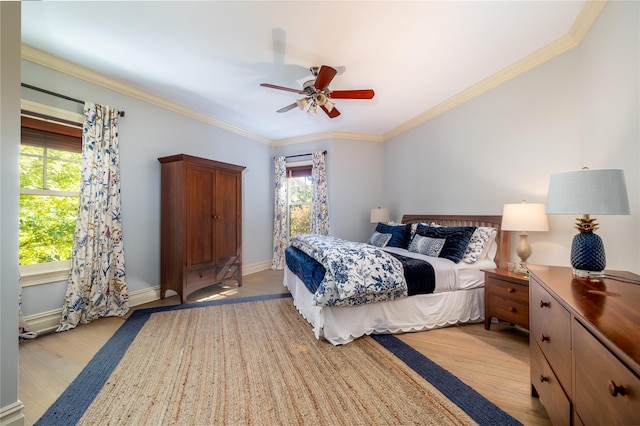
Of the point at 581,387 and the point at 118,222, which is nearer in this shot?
the point at 581,387

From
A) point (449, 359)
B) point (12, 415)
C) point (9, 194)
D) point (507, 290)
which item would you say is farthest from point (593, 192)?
point (12, 415)

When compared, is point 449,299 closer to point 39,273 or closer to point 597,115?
point 597,115

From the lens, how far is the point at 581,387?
2.91ft

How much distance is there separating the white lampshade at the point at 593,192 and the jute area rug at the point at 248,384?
4.00ft

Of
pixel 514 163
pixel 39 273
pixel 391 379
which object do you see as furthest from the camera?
pixel 514 163

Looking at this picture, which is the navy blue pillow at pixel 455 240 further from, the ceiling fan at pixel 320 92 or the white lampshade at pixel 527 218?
the ceiling fan at pixel 320 92

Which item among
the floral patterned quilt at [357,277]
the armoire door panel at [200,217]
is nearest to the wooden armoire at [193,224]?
the armoire door panel at [200,217]

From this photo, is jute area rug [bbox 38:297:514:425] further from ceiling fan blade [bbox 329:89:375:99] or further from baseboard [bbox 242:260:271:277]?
ceiling fan blade [bbox 329:89:375:99]

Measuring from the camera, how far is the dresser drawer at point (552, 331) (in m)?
1.01

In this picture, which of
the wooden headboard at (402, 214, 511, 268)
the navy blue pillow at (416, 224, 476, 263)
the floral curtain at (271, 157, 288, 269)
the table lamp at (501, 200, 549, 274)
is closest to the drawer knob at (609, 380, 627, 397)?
the table lamp at (501, 200, 549, 274)

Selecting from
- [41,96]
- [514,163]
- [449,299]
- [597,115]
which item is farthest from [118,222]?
[597,115]

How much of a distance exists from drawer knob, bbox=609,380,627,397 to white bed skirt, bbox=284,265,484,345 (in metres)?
1.70

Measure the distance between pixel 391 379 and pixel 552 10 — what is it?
3.04 m

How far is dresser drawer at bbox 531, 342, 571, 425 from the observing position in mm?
1021
